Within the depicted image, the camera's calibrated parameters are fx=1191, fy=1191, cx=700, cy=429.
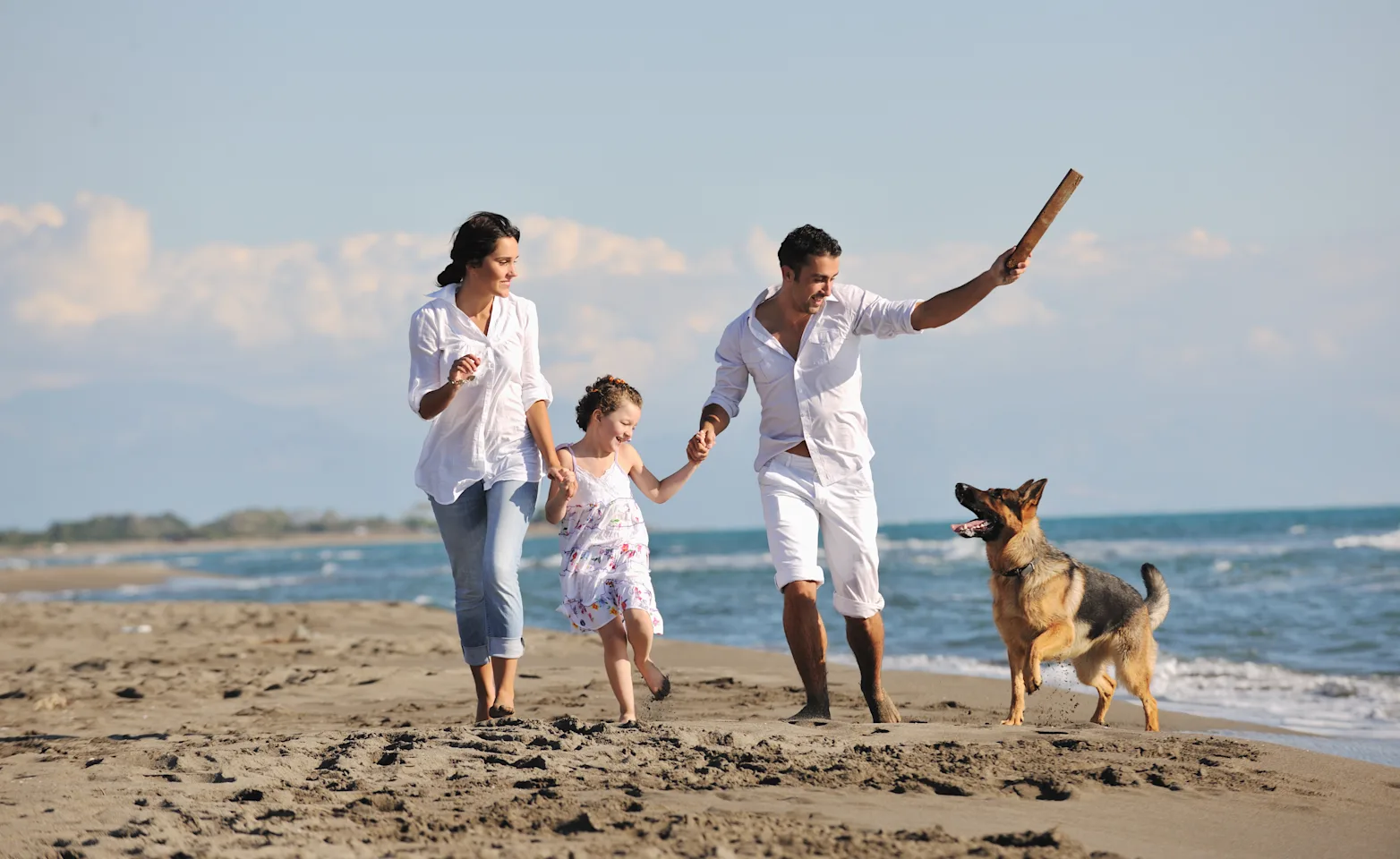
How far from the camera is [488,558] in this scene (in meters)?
5.46

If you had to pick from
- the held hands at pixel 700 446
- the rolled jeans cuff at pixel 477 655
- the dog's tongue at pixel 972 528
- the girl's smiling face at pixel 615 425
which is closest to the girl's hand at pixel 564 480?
the girl's smiling face at pixel 615 425

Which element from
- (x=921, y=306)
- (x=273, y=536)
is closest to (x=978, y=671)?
(x=921, y=306)

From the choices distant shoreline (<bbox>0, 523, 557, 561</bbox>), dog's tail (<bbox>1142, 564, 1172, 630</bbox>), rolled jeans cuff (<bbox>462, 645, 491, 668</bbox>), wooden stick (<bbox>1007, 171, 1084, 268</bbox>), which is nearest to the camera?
wooden stick (<bbox>1007, 171, 1084, 268</bbox>)

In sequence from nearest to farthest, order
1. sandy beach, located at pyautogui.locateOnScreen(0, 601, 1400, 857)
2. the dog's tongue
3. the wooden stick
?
sandy beach, located at pyautogui.locateOnScreen(0, 601, 1400, 857), the wooden stick, the dog's tongue

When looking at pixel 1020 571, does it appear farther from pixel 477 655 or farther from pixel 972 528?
pixel 477 655

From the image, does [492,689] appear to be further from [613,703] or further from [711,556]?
[711,556]

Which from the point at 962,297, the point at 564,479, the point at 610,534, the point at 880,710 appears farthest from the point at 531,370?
the point at 880,710

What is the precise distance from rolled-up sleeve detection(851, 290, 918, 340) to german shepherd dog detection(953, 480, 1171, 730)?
1106 millimetres

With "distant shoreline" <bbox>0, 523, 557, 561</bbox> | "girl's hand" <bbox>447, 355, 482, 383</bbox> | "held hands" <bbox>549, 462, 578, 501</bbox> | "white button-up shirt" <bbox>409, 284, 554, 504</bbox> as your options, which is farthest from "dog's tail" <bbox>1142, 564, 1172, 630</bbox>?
"distant shoreline" <bbox>0, 523, 557, 561</bbox>

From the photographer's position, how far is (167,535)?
286 feet

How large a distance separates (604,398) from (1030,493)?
7.36 feet

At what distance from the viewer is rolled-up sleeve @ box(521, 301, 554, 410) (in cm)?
556

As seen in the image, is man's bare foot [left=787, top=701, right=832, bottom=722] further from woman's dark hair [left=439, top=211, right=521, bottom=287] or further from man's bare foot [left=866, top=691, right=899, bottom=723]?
woman's dark hair [left=439, top=211, right=521, bottom=287]

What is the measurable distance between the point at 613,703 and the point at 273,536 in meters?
87.1
